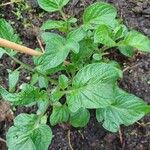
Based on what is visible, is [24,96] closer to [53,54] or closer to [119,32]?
[53,54]

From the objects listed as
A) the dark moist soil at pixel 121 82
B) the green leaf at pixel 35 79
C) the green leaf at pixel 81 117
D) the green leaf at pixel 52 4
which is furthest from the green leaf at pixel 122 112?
the green leaf at pixel 52 4

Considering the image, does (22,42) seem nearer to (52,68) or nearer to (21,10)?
(21,10)

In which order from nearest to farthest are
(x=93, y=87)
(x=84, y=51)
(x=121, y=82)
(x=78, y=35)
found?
(x=93, y=87) → (x=78, y=35) → (x=84, y=51) → (x=121, y=82)

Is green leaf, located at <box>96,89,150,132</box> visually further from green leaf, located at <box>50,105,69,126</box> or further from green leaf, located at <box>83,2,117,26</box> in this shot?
green leaf, located at <box>83,2,117,26</box>

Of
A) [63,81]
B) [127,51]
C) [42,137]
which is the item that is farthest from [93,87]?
[127,51]

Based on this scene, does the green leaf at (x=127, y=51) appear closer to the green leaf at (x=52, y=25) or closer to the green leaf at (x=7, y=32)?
the green leaf at (x=52, y=25)

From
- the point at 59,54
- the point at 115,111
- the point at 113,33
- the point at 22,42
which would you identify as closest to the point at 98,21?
the point at 113,33
